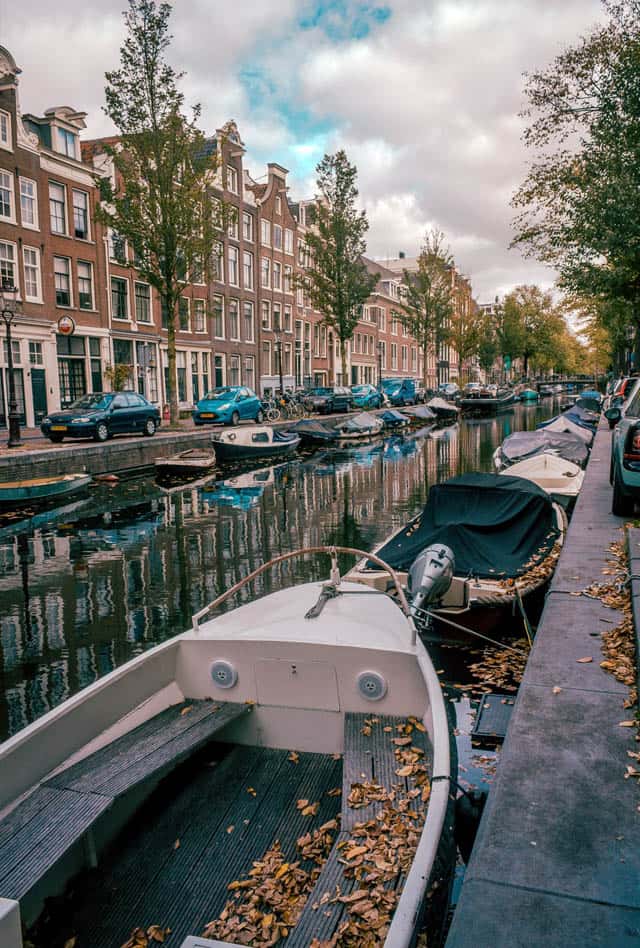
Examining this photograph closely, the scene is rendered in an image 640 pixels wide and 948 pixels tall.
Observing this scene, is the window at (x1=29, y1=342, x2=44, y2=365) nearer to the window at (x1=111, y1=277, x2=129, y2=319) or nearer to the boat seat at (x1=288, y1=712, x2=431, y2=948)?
the window at (x1=111, y1=277, x2=129, y2=319)

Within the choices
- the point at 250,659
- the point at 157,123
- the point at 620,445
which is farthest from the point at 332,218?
the point at 250,659

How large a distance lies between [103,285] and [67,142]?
5757 mm

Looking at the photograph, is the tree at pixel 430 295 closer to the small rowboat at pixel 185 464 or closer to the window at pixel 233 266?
the window at pixel 233 266

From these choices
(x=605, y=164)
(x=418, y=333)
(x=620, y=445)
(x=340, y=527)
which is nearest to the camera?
(x=620, y=445)

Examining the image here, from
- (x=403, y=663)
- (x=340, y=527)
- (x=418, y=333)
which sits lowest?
(x=340, y=527)

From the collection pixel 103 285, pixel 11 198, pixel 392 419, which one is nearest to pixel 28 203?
pixel 11 198

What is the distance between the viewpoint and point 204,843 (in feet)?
11.5

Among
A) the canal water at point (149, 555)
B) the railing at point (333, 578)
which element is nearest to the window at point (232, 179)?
the canal water at point (149, 555)

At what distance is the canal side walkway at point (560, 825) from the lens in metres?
2.33

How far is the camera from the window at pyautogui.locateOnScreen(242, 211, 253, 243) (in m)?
43.1

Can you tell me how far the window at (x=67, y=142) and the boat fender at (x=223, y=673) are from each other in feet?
96.4

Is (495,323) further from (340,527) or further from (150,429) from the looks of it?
(340,527)

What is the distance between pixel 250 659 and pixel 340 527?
9.27m

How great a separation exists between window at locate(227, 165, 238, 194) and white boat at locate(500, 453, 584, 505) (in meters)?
34.1
